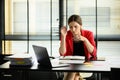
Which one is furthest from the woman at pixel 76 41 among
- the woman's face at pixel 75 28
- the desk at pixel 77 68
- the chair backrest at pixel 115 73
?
the chair backrest at pixel 115 73

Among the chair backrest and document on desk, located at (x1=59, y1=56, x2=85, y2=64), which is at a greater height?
the chair backrest

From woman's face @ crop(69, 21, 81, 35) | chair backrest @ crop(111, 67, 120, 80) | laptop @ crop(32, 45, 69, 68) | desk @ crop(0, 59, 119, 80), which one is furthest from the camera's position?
woman's face @ crop(69, 21, 81, 35)

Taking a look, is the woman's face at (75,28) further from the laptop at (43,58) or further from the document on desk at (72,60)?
the laptop at (43,58)

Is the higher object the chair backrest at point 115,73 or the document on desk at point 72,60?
the chair backrest at point 115,73

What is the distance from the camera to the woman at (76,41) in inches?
112

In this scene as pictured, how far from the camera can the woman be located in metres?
2.84

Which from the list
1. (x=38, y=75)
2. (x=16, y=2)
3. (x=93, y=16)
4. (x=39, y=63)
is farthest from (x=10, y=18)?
(x=39, y=63)

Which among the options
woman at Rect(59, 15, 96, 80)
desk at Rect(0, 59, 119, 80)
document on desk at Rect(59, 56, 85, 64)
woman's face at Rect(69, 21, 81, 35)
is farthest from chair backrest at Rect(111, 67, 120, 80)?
woman's face at Rect(69, 21, 81, 35)

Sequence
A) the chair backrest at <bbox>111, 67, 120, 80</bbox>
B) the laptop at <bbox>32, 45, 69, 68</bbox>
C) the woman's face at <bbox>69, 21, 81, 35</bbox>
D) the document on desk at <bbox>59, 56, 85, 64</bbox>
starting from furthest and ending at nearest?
the woman's face at <bbox>69, 21, 81, 35</bbox> → the document on desk at <bbox>59, 56, 85, 64</bbox> → the laptop at <bbox>32, 45, 69, 68</bbox> → the chair backrest at <bbox>111, 67, 120, 80</bbox>

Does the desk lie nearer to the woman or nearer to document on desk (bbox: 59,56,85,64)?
document on desk (bbox: 59,56,85,64)

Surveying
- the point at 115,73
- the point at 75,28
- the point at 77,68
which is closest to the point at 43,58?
the point at 77,68

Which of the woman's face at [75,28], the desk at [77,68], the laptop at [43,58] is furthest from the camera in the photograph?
the woman's face at [75,28]

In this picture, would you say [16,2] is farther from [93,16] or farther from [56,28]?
[93,16]

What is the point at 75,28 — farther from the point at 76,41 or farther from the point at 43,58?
the point at 43,58
